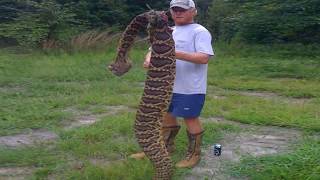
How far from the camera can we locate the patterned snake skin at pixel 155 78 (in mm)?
4074

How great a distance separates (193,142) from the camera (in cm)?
463

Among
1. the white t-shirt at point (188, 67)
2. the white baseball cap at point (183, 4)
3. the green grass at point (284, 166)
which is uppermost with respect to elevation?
the white baseball cap at point (183, 4)

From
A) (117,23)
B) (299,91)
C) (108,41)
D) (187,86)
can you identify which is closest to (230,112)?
(299,91)

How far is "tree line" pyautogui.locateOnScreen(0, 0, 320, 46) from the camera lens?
13.1 m

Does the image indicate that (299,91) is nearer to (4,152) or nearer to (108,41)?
(4,152)

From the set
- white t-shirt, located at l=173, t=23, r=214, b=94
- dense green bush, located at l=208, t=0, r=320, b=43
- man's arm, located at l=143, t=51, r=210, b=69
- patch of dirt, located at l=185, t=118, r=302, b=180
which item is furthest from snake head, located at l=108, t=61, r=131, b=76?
dense green bush, located at l=208, t=0, r=320, b=43

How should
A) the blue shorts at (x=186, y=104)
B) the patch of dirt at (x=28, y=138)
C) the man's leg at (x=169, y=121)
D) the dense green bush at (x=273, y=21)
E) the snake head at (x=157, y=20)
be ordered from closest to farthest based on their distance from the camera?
the snake head at (x=157, y=20)
the blue shorts at (x=186, y=104)
the man's leg at (x=169, y=121)
the patch of dirt at (x=28, y=138)
the dense green bush at (x=273, y=21)

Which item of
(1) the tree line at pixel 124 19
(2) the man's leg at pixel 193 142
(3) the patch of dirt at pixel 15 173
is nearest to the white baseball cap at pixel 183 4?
(2) the man's leg at pixel 193 142

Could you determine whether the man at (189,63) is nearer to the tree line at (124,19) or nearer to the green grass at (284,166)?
the green grass at (284,166)

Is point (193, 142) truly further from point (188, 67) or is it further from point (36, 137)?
point (36, 137)

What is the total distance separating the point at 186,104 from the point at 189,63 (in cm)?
32

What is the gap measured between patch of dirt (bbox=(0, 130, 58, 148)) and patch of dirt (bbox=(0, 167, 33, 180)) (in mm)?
693

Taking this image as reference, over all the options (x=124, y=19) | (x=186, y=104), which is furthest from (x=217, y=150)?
(x=124, y=19)

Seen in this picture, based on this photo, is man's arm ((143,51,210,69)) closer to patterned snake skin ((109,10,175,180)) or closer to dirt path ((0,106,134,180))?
patterned snake skin ((109,10,175,180))
